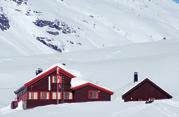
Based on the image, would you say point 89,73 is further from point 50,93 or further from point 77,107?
point 77,107

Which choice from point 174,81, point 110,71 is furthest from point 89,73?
point 174,81

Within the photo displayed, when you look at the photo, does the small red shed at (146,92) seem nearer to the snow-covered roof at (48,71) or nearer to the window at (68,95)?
the window at (68,95)

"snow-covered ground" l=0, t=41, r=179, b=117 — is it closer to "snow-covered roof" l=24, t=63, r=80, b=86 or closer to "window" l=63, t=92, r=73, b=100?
"window" l=63, t=92, r=73, b=100

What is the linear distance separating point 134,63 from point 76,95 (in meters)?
44.1

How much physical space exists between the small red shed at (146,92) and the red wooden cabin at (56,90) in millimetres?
2526

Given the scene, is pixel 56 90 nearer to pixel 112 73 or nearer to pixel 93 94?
pixel 93 94

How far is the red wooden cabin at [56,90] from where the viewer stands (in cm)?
5875

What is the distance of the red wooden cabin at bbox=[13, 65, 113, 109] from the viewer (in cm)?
5875

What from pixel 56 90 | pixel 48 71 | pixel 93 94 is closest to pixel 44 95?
pixel 56 90

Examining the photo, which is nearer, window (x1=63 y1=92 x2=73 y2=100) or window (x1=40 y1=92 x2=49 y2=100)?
window (x1=63 y1=92 x2=73 y2=100)

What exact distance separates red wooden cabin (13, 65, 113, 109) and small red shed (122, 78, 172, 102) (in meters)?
2.53

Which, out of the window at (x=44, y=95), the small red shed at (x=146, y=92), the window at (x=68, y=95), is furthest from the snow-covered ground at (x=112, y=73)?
the window at (x=44, y=95)

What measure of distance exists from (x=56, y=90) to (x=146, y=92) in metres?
8.46

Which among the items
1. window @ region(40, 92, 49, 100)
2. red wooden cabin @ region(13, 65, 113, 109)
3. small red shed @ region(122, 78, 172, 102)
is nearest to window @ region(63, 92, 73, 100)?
red wooden cabin @ region(13, 65, 113, 109)
